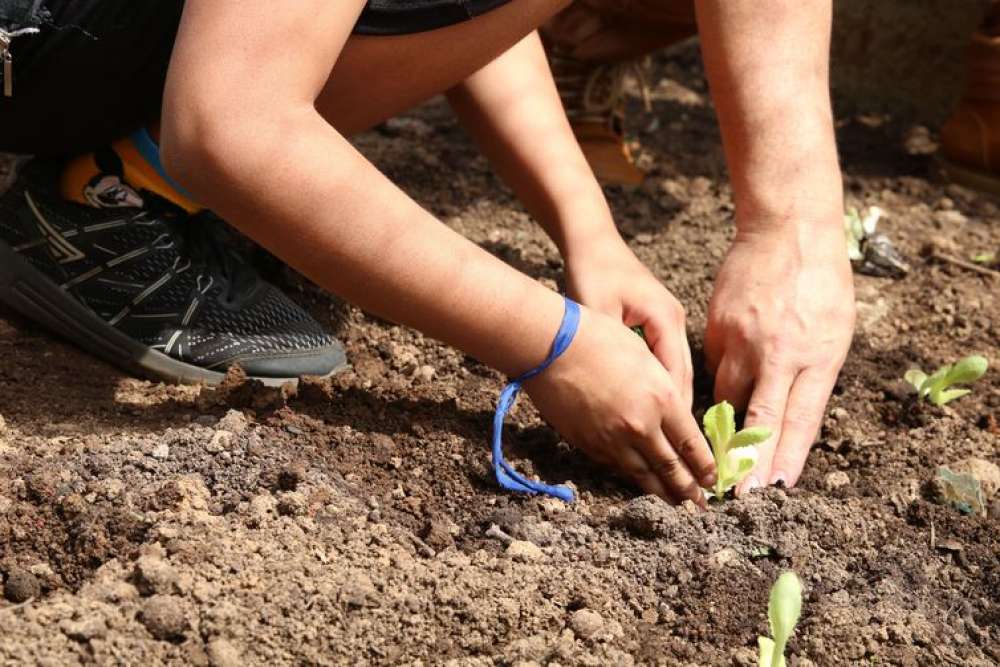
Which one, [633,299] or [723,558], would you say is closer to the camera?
[723,558]

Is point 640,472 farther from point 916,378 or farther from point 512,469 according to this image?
point 916,378

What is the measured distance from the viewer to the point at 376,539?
1.46 meters

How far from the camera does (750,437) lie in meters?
1.59

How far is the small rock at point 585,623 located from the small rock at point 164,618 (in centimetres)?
44

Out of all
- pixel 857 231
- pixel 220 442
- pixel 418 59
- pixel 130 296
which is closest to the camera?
pixel 220 442

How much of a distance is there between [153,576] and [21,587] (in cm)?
16

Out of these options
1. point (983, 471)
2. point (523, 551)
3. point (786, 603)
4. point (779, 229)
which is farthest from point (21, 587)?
point (983, 471)

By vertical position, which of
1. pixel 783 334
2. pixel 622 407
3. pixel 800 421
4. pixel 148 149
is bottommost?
pixel 800 421

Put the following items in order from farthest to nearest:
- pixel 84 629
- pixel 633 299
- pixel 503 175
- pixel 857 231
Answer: pixel 857 231
pixel 503 175
pixel 633 299
pixel 84 629

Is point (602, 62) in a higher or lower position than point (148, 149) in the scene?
lower

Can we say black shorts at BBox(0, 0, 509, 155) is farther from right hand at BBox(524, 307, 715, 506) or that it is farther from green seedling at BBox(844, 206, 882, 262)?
green seedling at BBox(844, 206, 882, 262)

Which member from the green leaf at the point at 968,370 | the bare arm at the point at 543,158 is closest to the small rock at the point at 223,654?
the bare arm at the point at 543,158

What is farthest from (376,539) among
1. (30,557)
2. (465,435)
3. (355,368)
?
(355,368)

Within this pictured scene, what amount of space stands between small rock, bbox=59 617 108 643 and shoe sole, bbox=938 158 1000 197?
242 centimetres
